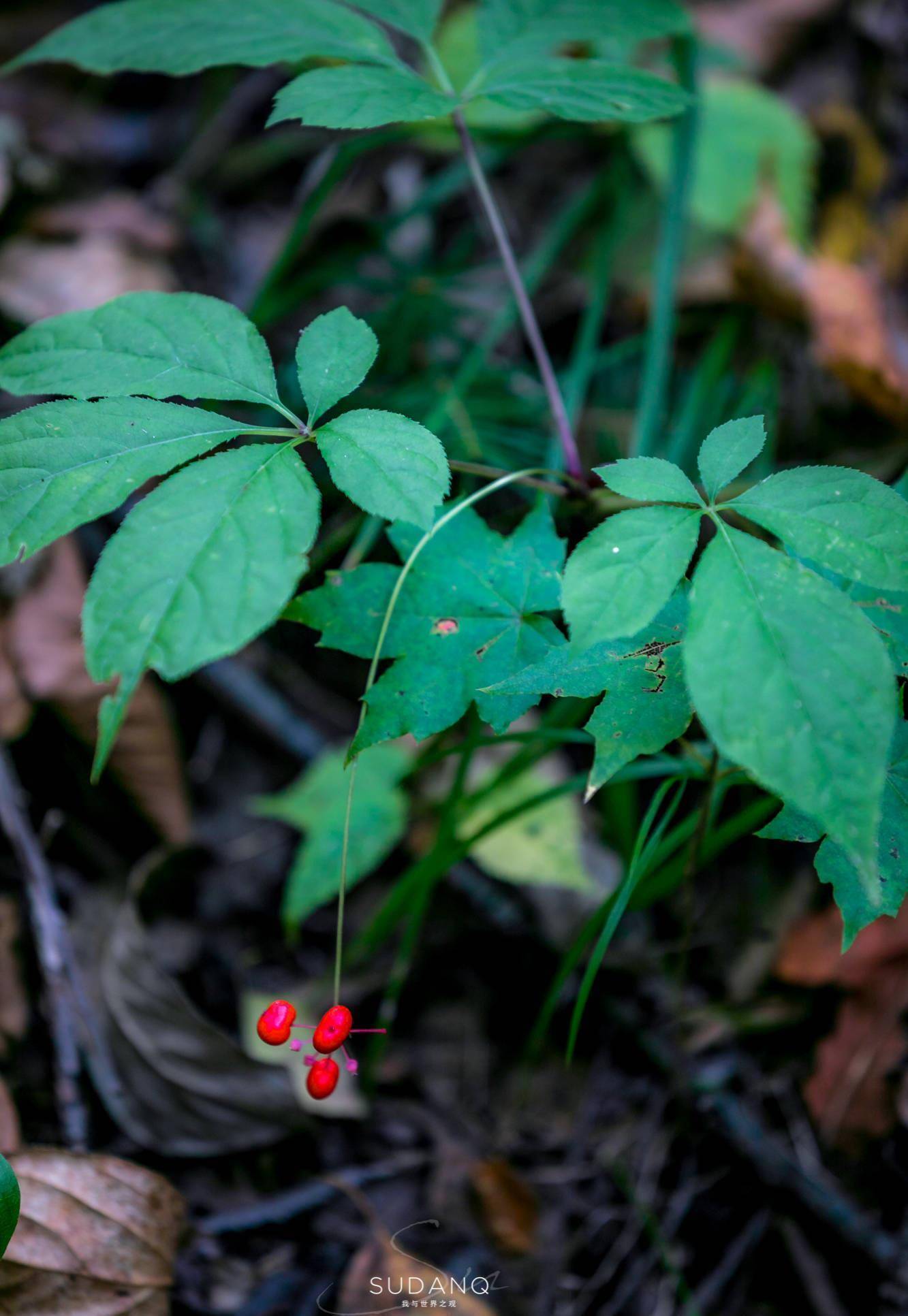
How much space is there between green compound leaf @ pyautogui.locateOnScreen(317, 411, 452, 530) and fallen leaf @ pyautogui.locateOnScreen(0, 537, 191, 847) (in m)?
0.77

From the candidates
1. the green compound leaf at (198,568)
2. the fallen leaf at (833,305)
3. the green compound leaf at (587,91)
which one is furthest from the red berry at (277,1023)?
the fallen leaf at (833,305)

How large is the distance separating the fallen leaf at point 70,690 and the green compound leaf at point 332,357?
0.73 metres

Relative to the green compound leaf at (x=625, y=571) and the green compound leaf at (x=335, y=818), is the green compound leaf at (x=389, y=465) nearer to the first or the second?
the green compound leaf at (x=625, y=571)

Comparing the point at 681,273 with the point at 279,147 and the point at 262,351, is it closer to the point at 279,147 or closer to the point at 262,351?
the point at 279,147

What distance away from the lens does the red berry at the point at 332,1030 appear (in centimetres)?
93

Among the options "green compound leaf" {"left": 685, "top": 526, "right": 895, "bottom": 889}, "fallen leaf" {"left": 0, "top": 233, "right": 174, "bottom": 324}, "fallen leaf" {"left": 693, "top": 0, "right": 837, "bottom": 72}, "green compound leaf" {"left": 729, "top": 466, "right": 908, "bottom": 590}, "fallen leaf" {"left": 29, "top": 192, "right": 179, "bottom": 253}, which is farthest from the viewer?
"fallen leaf" {"left": 693, "top": 0, "right": 837, "bottom": 72}

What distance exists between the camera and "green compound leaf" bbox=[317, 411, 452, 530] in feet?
2.62

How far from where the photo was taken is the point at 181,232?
2295 mm

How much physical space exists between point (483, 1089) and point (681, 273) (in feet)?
6.18

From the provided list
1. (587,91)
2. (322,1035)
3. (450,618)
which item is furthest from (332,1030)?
(587,91)

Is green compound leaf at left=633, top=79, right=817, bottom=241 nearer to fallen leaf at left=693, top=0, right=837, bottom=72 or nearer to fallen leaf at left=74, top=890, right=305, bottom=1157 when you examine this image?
fallen leaf at left=693, top=0, right=837, bottom=72

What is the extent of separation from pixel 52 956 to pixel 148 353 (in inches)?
34.3

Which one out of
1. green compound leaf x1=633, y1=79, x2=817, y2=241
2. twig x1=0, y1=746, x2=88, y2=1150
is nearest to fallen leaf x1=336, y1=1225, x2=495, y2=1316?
twig x1=0, y1=746, x2=88, y2=1150

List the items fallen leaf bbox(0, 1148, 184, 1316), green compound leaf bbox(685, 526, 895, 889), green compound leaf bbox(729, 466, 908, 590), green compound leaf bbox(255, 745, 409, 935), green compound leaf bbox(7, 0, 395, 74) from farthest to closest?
1. green compound leaf bbox(255, 745, 409, 935)
2. green compound leaf bbox(7, 0, 395, 74)
3. fallen leaf bbox(0, 1148, 184, 1316)
4. green compound leaf bbox(729, 466, 908, 590)
5. green compound leaf bbox(685, 526, 895, 889)
